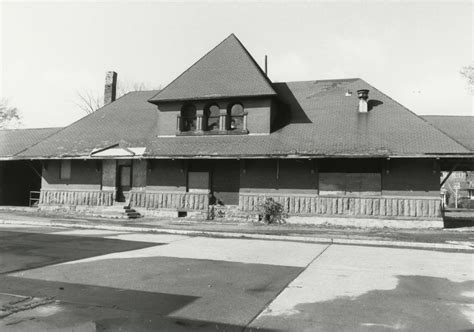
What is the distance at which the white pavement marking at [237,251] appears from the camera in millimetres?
9352

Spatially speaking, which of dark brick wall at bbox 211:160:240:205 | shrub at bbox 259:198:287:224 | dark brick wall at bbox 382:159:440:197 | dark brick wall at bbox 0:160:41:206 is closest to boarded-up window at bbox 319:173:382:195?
dark brick wall at bbox 382:159:440:197

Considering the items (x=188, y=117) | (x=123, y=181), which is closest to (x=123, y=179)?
(x=123, y=181)

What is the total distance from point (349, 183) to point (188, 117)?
9.33 m

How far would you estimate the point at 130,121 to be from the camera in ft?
81.8

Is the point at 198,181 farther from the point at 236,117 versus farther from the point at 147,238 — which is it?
the point at 147,238

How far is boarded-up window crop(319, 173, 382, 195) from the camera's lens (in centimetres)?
1873

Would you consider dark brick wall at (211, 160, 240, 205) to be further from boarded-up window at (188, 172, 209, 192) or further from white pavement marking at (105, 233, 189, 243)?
white pavement marking at (105, 233, 189, 243)

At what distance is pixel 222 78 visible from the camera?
2266 cm

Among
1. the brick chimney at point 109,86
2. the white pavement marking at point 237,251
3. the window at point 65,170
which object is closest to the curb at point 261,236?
the white pavement marking at point 237,251

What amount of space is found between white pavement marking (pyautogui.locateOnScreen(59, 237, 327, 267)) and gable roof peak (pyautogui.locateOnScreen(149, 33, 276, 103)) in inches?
396

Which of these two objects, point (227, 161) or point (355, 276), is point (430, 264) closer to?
point (355, 276)

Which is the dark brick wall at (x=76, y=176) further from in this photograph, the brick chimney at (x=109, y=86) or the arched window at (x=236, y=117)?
the arched window at (x=236, y=117)

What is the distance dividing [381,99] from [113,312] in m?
19.8

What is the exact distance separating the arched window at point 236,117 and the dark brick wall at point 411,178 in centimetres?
762
